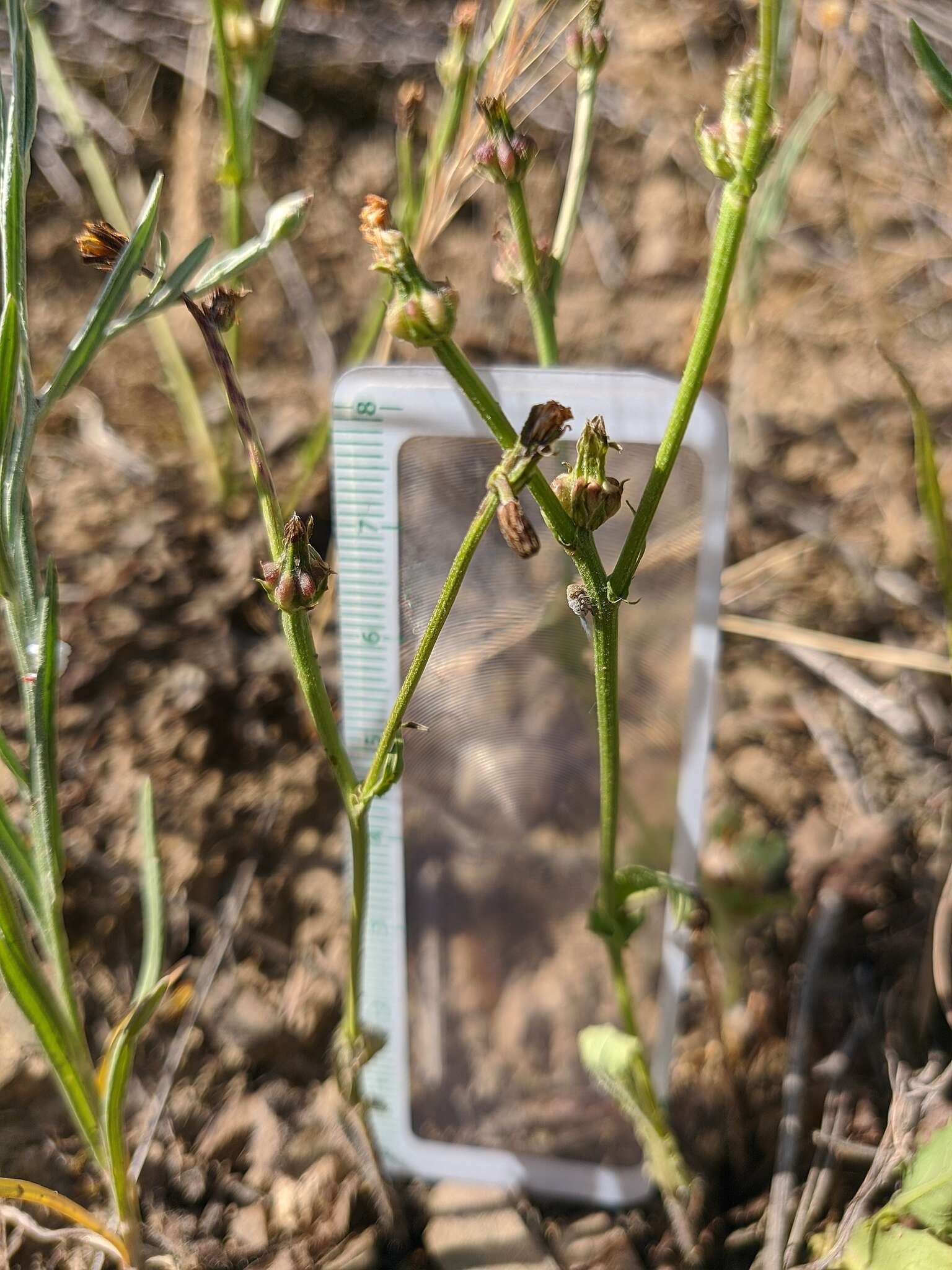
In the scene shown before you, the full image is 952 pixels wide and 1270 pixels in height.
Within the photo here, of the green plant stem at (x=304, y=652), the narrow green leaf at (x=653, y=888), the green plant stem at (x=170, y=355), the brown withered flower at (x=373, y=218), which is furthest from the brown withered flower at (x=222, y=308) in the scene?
the green plant stem at (x=170, y=355)

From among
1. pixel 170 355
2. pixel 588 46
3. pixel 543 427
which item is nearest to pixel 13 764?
pixel 543 427

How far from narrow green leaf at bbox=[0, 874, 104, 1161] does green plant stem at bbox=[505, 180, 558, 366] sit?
0.51 metres

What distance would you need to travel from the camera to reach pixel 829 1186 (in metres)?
0.80

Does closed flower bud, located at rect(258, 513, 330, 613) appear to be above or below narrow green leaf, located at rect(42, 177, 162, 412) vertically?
below

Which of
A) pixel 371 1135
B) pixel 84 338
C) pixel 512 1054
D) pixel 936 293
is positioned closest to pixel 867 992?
pixel 512 1054

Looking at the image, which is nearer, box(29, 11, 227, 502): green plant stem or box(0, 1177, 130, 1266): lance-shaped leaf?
box(0, 1177, 130, 1266): lance-shaped leaf

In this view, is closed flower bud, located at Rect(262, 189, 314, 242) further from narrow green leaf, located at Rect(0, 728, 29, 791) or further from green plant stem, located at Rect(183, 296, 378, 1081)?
narrow green leaf, located at Rect(0, 728, 29, 791)

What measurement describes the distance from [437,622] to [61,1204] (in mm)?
481

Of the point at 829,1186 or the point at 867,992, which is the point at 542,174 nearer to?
the point at 867,992

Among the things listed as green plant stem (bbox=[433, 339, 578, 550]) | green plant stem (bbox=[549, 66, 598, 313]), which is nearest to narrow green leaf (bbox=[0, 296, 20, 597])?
green plant stem (bbox=[433, 339, 578, 550])

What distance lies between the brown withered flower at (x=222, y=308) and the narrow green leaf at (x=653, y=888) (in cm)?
44

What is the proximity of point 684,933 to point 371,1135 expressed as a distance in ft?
1.03

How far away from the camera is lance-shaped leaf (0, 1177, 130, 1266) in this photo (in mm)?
632

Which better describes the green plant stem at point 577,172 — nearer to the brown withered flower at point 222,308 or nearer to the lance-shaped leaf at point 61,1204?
the brown withered flower at point 222,308
